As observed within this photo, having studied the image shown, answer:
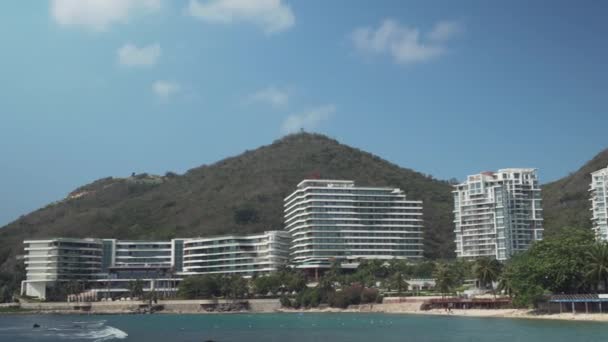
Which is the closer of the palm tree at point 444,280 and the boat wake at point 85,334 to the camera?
the boat wake at point 85,334

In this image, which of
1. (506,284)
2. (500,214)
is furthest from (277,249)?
(506,284)

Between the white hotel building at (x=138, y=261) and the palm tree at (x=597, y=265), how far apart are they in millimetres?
102123

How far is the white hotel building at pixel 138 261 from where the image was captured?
185 meters

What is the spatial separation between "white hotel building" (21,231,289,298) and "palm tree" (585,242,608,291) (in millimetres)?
102123

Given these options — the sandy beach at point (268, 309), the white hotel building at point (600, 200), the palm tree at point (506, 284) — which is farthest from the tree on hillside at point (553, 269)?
the white hotel building at point (600, 200)

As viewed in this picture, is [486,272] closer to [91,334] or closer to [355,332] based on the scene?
[355,332]

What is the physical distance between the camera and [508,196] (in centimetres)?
18200

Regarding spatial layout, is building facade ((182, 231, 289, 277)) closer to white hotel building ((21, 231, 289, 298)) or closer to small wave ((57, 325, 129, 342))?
white hotel building ((21, 231, 289, 298))

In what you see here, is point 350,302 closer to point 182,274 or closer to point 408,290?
point 408,290

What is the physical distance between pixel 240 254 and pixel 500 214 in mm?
67385

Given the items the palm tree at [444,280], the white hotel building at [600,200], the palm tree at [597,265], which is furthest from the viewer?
the white hotel building at [600,200]

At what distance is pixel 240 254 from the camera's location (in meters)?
190

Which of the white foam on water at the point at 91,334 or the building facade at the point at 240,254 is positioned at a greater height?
the building facade at the point at 240,254

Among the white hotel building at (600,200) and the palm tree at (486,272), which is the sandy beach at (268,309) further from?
the white hotel building at (600,200)
